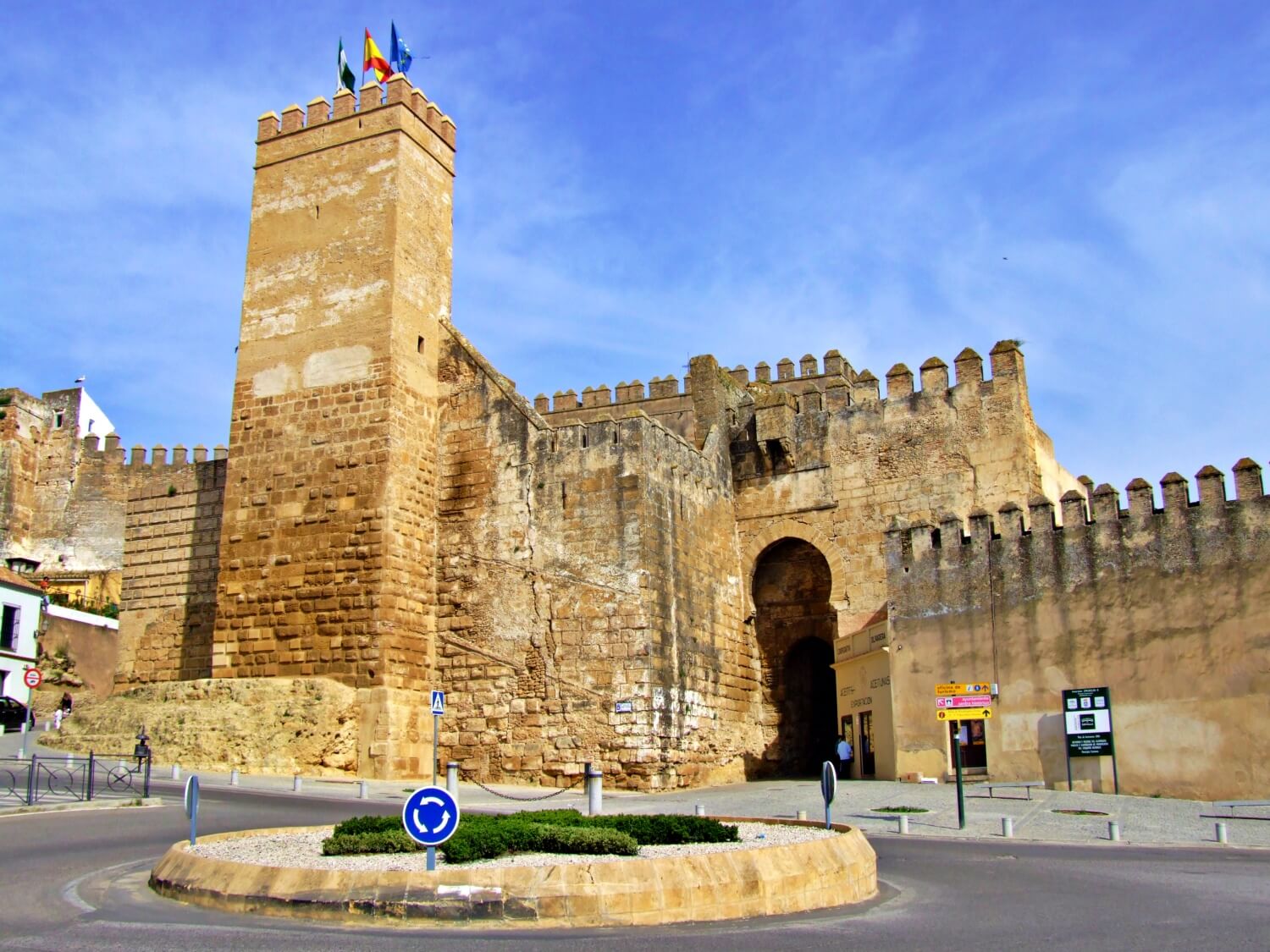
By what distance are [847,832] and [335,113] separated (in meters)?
18.4

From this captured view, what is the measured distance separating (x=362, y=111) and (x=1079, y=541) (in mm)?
15626

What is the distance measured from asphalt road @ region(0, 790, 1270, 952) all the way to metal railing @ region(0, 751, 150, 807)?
245cm

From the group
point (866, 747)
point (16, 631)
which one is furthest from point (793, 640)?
point (16, 631)

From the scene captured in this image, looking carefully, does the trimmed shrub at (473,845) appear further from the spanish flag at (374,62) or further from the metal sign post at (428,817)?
the spanish flag at (374,62)

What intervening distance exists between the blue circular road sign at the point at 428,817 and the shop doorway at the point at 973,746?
566 inches

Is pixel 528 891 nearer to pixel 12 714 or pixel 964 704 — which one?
pixel 964 704

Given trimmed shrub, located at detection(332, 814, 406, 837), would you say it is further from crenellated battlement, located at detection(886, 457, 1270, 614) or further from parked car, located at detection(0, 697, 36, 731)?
parked car, located at detection(0, 697, 36, 731)

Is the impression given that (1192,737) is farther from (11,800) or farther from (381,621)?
(11,800)

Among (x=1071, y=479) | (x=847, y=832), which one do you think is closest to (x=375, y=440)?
(x=847, y=832)

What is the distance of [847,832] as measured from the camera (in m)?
10.5

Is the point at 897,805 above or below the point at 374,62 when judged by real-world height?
below

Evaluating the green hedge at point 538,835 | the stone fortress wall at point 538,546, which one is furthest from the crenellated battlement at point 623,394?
the green hedge at point 538,835

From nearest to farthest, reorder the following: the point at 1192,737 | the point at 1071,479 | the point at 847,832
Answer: the point at 847,832, the point at 1192,737, the point at 1071,479

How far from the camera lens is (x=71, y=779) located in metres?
16.2
